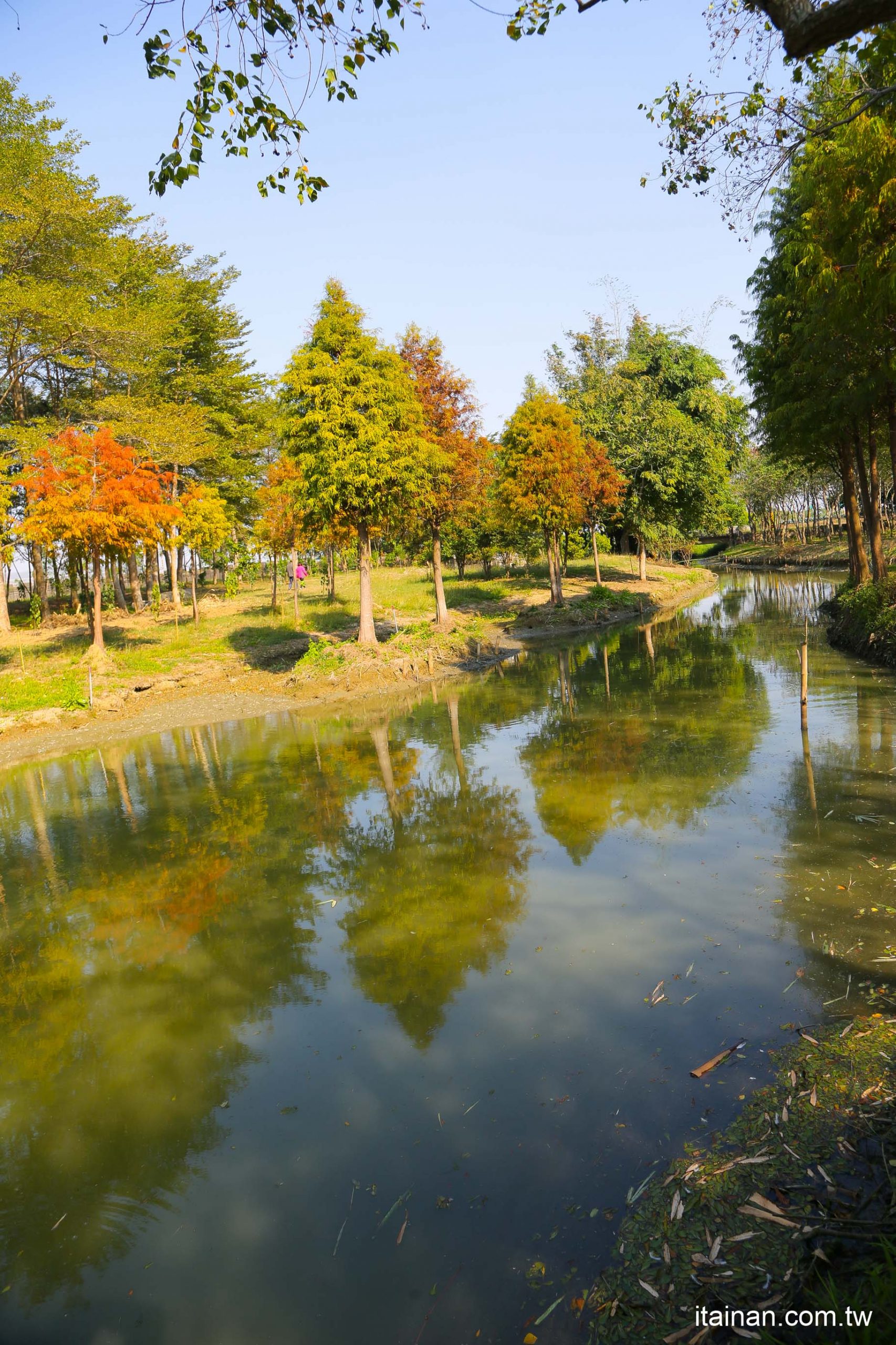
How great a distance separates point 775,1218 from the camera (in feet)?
12.3

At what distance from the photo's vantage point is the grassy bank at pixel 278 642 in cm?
2339

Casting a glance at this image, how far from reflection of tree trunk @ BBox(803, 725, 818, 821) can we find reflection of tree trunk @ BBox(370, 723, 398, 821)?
5.80m

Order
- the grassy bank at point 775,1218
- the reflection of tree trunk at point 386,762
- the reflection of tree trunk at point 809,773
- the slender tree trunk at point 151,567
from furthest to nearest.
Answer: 1. the slender tree trunk at point 151,567
2. the reflection of tree trunk at point 386,762
3. the reflection of tree trunk at point 809,773
4. the grassy bank at point 775,1218

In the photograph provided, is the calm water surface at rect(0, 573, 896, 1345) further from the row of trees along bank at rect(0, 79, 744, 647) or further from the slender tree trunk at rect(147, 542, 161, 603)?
the slender tree trunk at rect(147, 542, 161, 603)

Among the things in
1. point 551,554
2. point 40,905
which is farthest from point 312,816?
point 551,554

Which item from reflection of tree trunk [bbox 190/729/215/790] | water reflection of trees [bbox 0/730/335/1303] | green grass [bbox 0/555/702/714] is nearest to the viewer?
water reflection of trees [bbox 0/730/335/1303]

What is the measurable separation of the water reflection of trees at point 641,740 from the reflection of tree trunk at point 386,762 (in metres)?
2.37

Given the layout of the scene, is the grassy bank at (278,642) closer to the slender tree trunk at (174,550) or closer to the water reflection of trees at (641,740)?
the slender tree trunk at (174,550)

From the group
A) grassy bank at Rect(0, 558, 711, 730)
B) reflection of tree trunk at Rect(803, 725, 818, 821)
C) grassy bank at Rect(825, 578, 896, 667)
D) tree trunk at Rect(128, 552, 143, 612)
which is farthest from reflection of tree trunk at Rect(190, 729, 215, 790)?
tree trunk at Rect(128, 552, 143, 612)

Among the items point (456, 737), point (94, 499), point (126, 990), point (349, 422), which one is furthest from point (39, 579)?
point (126, 990)

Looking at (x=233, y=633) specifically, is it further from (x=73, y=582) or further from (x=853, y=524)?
(x=853, y=524)

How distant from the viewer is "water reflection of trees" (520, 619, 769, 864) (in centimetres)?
1094

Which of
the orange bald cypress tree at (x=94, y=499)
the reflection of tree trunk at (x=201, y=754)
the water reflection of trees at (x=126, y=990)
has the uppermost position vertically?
the orange bald cypress tree at (x=94, y=499)

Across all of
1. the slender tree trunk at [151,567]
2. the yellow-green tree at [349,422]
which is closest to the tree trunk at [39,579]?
the slender tree trunk at [151,567]
